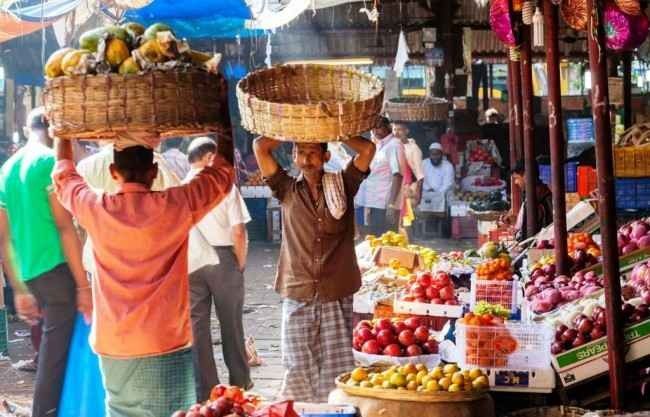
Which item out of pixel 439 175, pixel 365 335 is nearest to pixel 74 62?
pixel 365 335

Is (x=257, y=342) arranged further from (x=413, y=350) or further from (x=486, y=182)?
(x=486, y=182)

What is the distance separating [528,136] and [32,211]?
4315 millimetres

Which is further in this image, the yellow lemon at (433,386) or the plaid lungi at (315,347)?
the plaid lungi at (315,347)

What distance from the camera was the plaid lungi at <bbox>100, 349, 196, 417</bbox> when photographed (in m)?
4.86

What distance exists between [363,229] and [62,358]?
387 inches

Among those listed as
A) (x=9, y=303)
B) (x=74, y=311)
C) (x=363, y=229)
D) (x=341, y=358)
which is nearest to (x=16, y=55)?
(x=363, y=229)

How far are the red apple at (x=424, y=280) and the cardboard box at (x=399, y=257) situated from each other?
6.60ft

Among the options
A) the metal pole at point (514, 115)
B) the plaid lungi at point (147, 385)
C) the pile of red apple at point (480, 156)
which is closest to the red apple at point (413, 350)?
the plaid lungi at point (147, 385)

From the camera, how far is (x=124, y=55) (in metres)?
4.49

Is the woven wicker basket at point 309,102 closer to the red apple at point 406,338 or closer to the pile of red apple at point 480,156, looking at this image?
the red apple at point 406,338

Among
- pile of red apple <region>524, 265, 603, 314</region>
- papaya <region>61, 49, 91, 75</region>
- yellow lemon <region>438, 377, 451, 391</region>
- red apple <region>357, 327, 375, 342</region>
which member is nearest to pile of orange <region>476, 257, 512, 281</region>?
pile of red apple <region>524, 265, 603, 314</region>

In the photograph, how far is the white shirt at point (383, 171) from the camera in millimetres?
14953

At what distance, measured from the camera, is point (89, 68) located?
4434 millimetres

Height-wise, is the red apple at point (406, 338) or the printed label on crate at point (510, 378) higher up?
the red apple at point (406, 338)
